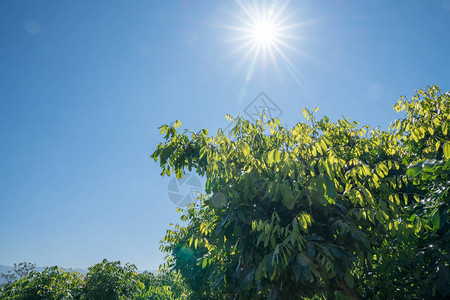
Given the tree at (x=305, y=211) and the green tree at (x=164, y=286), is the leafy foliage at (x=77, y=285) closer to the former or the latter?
the tree at (x=305, y=211)

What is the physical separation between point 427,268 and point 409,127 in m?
3.54

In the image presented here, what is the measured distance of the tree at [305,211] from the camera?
12.1 feet

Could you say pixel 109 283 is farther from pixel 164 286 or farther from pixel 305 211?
pixel 164 286

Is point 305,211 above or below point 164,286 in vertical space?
below

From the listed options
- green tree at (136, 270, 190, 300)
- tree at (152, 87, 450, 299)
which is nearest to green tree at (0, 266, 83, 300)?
tree at (152, 87, 450, 299)

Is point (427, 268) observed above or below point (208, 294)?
below

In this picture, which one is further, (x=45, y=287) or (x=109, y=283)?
(x=109, y=283)

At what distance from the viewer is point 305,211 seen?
15.3 feet

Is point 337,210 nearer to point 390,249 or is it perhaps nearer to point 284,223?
point 284,223

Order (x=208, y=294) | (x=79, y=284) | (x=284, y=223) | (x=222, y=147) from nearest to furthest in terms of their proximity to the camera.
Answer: (x=284, y=223)
(x=222, y=147)
(x=79, y=284)
(x=208, y=294)

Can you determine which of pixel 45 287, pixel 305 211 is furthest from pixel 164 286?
pixel 305 211

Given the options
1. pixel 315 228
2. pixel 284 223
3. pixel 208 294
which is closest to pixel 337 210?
pixel 315 228

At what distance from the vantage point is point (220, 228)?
454 cm

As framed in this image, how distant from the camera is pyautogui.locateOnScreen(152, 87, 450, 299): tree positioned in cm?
369
